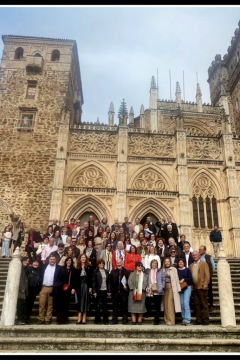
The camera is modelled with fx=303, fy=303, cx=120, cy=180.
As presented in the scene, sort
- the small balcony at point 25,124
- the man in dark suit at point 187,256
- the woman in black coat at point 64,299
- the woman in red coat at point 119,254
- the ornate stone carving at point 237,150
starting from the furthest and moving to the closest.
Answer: the small balcony at point 25,124
the ornate stone carving at point 237,150
the man in dark suit at point 187,256
the woman in red coat at point 119,254
the woman in black coat at point 64,299

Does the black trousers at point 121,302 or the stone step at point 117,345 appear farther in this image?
the black trousers at point 121,302

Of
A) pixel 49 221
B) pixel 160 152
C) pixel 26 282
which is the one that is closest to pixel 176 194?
pixel 160 152

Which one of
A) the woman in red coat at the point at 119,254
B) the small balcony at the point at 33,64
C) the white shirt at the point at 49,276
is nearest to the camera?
the white shirt at the point at 49,276

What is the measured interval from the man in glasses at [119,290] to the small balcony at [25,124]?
13.9m

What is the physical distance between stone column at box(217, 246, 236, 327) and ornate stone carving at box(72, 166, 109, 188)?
11.0 metres

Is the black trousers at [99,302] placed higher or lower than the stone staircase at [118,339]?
higher

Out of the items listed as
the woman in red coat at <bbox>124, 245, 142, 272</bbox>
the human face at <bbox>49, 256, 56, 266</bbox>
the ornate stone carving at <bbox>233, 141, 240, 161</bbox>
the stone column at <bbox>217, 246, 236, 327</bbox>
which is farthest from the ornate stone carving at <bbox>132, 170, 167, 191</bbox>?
the human face at <bbox>49, 256, 56, 266</bbox>

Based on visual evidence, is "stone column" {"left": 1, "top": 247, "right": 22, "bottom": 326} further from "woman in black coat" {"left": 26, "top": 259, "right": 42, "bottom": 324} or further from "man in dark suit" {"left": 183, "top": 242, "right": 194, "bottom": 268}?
"man in dark suit" {"left": 183, "top": 242, "right": 194, "bottom": 268}

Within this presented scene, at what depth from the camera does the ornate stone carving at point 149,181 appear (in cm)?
1831

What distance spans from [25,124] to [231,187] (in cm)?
1346

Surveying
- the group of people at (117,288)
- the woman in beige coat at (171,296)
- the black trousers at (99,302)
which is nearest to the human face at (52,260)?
the group of people at (117,288)

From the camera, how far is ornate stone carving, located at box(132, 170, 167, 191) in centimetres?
1831

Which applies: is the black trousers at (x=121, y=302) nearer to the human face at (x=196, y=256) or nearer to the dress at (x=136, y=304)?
the dress at (x=136, y=304)

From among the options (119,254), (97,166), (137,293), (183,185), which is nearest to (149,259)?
(119,254)
